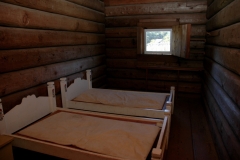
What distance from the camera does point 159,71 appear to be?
4.59 m

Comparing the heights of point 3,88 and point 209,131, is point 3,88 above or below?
above

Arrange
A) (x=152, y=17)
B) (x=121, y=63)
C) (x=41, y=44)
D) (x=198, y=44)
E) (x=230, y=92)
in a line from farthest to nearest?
1. (x=121, y=63)
2. (x=152, y=17)
3. (x=198, y=44)
4. (x=41, y=44)
5. (x=230, y=92)

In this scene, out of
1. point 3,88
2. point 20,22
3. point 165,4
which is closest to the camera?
point 3,88

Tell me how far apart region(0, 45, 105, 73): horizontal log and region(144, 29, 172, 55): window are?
1.73m

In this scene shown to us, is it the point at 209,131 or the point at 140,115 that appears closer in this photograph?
the point at 140,115

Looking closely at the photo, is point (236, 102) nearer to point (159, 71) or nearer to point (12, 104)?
point (12, 104)

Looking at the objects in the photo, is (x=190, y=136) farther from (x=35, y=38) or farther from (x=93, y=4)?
(x=93, y=4)

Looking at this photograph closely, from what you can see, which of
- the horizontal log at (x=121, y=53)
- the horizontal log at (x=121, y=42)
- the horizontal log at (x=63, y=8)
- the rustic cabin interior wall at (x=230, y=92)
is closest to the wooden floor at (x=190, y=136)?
the rustic cabin interior wall at (x=230, y=92)

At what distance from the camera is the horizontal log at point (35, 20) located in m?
2.03

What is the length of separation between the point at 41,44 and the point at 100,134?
1502 mm

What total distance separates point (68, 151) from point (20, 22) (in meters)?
1.57

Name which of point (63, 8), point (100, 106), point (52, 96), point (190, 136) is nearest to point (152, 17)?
point (63, 8)

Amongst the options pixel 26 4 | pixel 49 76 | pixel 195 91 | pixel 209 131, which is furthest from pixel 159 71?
pixel 26 4

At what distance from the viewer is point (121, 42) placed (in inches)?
185
